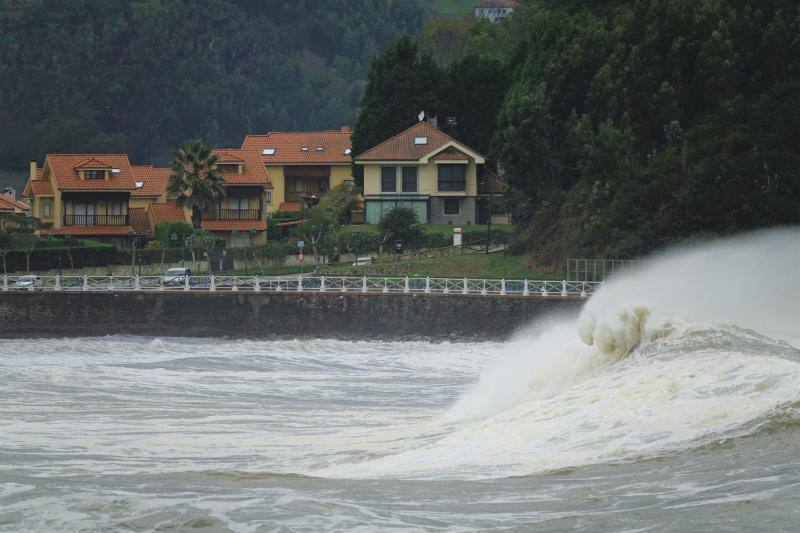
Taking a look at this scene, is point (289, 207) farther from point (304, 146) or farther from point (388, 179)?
point (388, 179)

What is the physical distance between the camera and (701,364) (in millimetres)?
31641

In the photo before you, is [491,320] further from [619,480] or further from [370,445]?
[619,480]

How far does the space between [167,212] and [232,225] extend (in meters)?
3.83

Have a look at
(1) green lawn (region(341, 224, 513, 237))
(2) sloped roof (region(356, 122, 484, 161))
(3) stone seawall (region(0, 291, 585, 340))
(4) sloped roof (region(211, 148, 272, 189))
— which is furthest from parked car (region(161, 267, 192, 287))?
(2) sloped roof (region(356, 122, 484, 161))

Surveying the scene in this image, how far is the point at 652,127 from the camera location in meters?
67.4

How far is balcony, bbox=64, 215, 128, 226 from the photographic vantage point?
79562 mm

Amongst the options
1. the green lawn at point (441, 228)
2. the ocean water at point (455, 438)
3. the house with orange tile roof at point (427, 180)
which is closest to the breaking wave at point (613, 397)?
the ocean water at point (455, 438)

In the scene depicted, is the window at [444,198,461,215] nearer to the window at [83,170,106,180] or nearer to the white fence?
the window at [83,170,106,180]

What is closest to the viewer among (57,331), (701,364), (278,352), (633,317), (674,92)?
(701,364)

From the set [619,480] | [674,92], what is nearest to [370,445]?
[619,480]

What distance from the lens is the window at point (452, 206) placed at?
82312 millimetres

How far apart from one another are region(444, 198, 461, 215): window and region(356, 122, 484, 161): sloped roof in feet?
8.08

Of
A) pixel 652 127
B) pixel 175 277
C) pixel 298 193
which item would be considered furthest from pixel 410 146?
pixel 175 277

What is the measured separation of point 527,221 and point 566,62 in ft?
22.4
